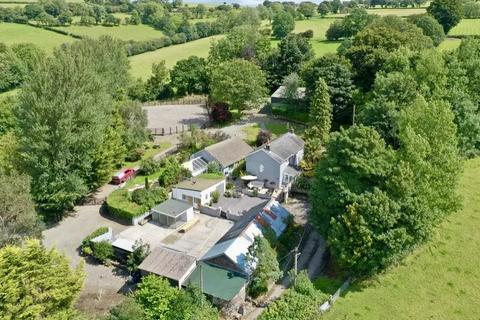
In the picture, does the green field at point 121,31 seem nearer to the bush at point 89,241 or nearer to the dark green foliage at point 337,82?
the dark green foliage at point 337,82

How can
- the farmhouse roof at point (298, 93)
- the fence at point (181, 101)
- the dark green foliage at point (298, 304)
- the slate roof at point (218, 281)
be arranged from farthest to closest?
the fence at point (181, 101) < the farmhouse roof at point (298, 93) < the slate roof at point (218, 281) < the dark green foliage at point (298, 304)

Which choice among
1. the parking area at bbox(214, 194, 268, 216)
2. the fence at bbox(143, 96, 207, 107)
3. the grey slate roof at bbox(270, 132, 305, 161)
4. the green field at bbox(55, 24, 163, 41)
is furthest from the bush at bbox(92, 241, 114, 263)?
the green field at bbox(55, 24, 163, 41)

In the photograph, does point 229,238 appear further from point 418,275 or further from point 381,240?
point 418,275

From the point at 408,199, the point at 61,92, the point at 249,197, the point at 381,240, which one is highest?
the point at 61,92

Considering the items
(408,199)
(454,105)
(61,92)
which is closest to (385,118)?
(454,105)

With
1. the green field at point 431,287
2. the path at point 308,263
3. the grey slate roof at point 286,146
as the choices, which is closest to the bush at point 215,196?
the grey slate roof at point 286,146

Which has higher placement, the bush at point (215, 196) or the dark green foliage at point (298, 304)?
the dark green foliage at point (298, 304)
